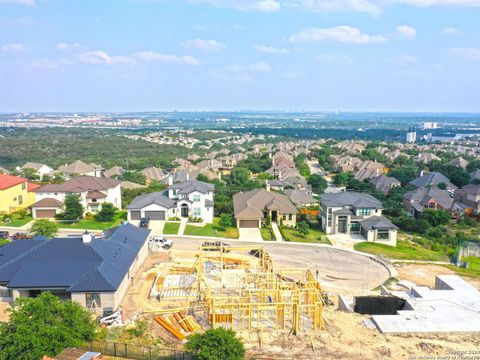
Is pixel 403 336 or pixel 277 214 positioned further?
pixel 277 214

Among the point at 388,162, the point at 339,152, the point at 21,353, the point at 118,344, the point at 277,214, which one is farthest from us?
the point at 339,152

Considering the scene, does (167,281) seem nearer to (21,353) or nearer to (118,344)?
(118,344)

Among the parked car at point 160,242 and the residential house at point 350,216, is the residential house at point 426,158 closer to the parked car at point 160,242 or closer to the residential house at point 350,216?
the residential house at point 350,216

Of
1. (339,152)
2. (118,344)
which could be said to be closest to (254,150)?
(339,152)

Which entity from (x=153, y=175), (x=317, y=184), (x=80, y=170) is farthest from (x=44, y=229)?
(x=317, y=184)

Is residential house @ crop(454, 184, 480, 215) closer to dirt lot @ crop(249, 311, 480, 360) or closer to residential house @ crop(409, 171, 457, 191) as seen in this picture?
residential house @ crop(409, 171, 457, 191)

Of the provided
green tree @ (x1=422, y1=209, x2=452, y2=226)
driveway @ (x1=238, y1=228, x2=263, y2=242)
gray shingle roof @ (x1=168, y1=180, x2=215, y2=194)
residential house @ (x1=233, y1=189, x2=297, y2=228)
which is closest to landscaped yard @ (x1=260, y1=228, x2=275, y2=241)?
driveway @ (x1=238, y1=228, x2=263, y2=242)
